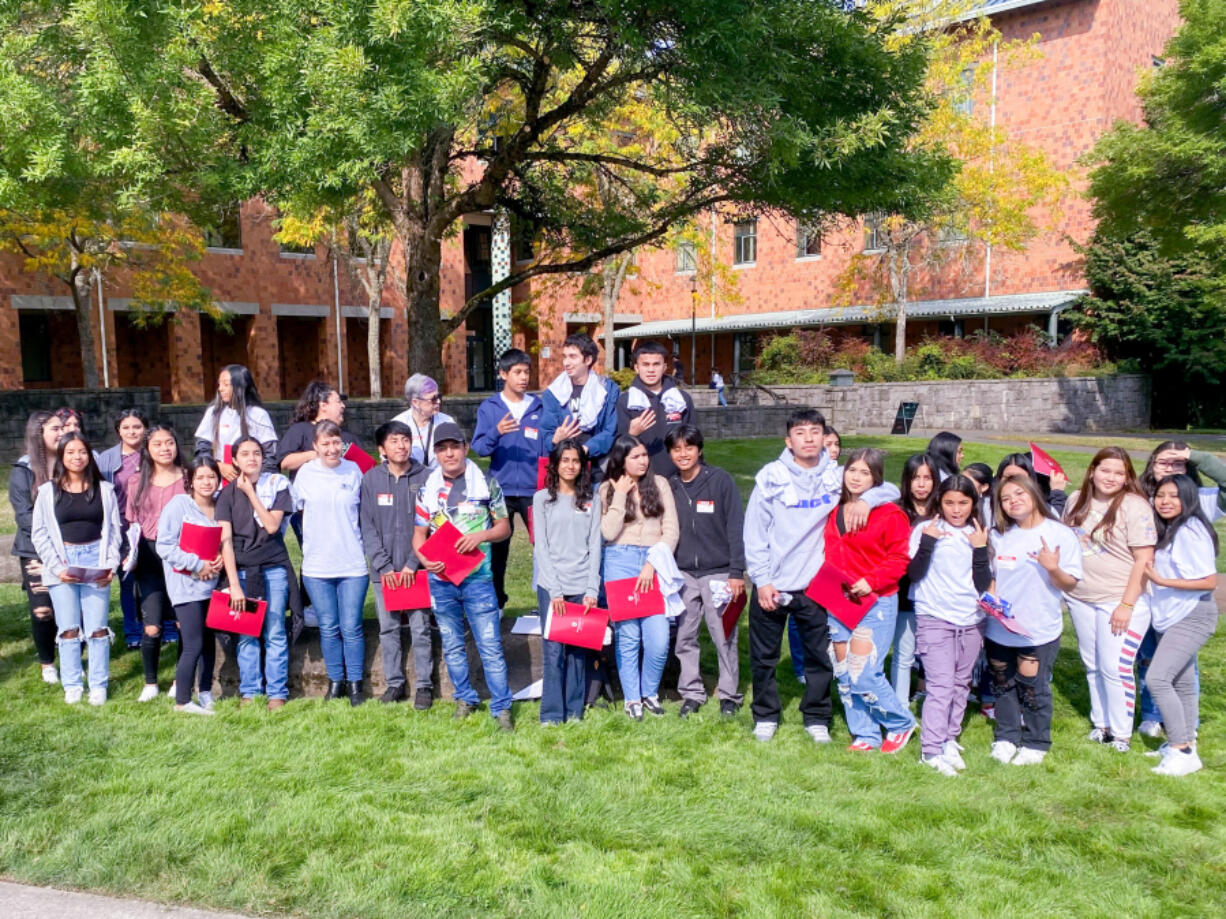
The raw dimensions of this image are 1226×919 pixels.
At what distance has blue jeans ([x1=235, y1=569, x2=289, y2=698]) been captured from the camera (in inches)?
210

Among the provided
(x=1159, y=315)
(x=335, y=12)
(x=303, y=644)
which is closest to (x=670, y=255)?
(x=1159, y=315)

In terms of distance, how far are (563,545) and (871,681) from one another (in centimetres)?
173

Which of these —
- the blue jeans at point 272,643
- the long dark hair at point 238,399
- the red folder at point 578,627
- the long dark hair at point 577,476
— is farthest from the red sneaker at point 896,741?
the long dark hair at point 238,399

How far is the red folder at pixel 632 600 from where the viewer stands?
199 inches

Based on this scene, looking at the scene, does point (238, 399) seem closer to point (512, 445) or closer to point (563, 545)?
point (512, 445)

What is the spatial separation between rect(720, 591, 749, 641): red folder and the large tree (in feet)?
17.4

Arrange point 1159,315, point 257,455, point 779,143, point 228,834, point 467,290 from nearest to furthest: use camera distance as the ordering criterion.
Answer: point 228,834
point 257,455
point 779,143
point 1159,315
point 467,290

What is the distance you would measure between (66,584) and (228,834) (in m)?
2.34

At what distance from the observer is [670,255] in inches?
1438

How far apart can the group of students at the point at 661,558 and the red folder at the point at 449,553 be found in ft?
0.14

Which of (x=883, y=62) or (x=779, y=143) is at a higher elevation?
(x=883, y=62)

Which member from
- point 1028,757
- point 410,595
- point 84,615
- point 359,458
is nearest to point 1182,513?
point 1028,757

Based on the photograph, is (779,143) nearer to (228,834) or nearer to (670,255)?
(228,834)

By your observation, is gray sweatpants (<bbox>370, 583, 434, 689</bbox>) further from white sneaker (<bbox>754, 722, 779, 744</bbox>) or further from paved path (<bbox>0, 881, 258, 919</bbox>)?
paved path (<bbox>0, 881, 258, 919</bbox>)
